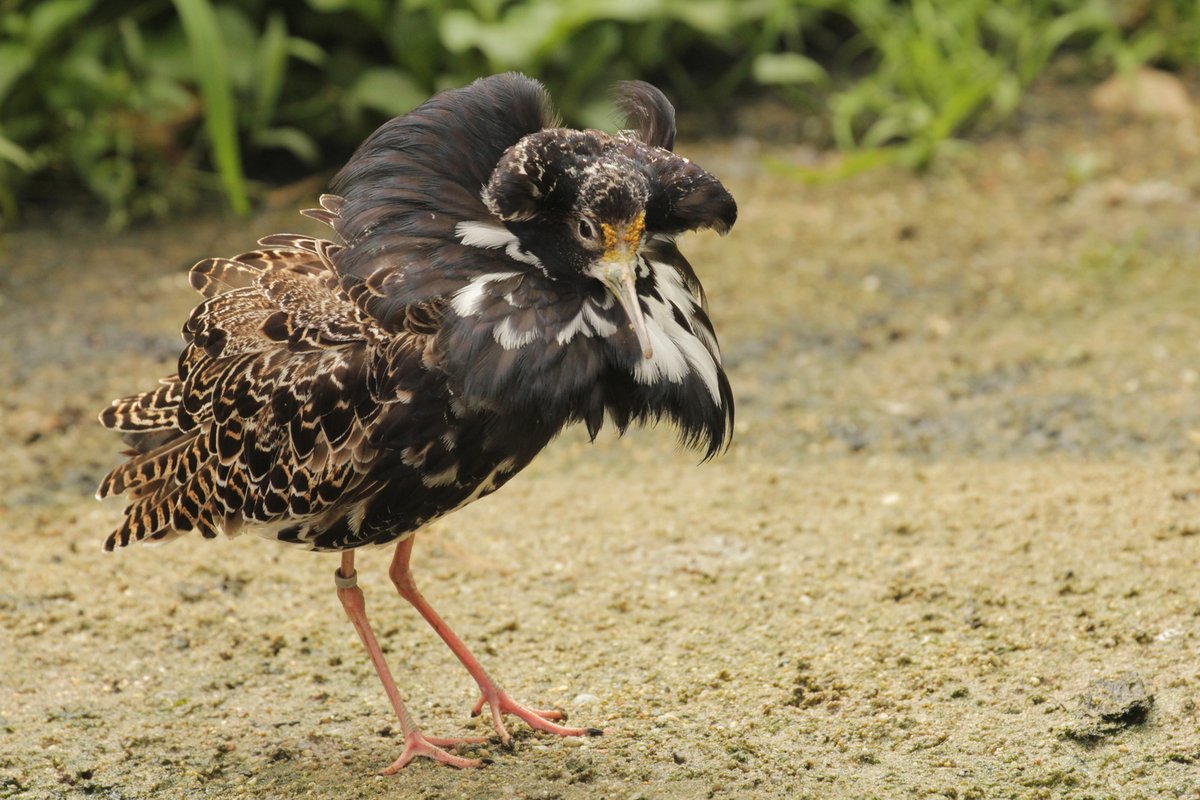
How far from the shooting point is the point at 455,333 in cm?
425

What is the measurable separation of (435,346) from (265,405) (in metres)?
0.66

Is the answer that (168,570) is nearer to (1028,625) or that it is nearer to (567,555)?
(567,555)

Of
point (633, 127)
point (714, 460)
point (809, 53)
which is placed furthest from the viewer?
point (809, 53)

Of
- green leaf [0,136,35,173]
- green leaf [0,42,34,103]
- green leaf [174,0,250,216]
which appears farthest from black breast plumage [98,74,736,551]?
green leaf [0,42,34,103]

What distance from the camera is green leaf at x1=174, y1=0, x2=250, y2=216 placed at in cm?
784

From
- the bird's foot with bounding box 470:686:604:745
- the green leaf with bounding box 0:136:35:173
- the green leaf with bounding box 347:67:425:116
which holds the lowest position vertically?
the bird's foot with bounding box 470:686:604:745

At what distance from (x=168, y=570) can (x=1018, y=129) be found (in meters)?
6.01

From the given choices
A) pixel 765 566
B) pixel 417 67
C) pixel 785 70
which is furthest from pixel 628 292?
pixel 785 70

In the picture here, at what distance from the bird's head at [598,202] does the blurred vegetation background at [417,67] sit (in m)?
3.98

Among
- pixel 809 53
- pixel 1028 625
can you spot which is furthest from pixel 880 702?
pixel 809 53

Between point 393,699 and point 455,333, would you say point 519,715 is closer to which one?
point 393,699

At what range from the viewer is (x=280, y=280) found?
15.9 ft

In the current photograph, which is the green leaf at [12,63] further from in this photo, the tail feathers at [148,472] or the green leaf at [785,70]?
the green leaf at [785,70]

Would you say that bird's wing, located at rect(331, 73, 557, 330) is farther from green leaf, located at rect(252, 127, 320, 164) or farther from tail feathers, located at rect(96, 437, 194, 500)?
green leaf, located at rect(252, 127, 320, 164)
